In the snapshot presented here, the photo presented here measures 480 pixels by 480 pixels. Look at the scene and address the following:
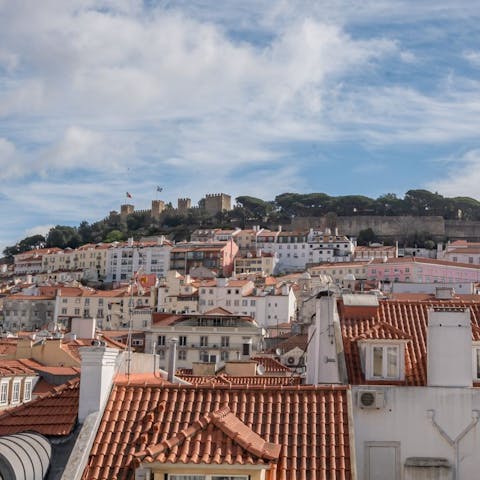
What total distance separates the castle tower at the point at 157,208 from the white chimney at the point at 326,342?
591ft

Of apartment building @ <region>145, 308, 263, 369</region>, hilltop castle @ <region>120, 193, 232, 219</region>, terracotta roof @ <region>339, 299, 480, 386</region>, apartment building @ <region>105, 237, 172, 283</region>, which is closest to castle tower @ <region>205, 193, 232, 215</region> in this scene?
hilltop castle @ <region>120, 193, 232, 219</region>

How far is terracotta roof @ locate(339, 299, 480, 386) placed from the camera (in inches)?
615

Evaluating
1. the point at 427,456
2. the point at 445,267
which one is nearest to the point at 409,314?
the point at 427,456

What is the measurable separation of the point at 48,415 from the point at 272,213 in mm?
178634

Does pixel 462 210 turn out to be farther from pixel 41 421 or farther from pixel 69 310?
pixel 41 421

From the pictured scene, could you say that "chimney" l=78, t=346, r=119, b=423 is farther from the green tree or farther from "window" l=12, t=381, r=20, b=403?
the green tree

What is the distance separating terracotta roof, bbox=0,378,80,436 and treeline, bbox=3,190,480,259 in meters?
168

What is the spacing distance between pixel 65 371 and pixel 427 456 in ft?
95.2

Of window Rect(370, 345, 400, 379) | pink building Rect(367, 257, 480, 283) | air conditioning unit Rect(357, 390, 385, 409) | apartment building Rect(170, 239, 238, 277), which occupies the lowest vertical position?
air conditioning unit Rect(357, 390, 385, 409)

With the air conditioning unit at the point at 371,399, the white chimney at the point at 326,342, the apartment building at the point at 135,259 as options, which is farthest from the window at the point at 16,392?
the apartment building at the point at 135,259

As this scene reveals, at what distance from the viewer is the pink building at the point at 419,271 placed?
411ft

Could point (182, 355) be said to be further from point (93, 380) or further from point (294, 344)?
point (93, 380)

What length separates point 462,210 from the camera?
186500 mm

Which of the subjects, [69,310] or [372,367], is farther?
[69,310]
